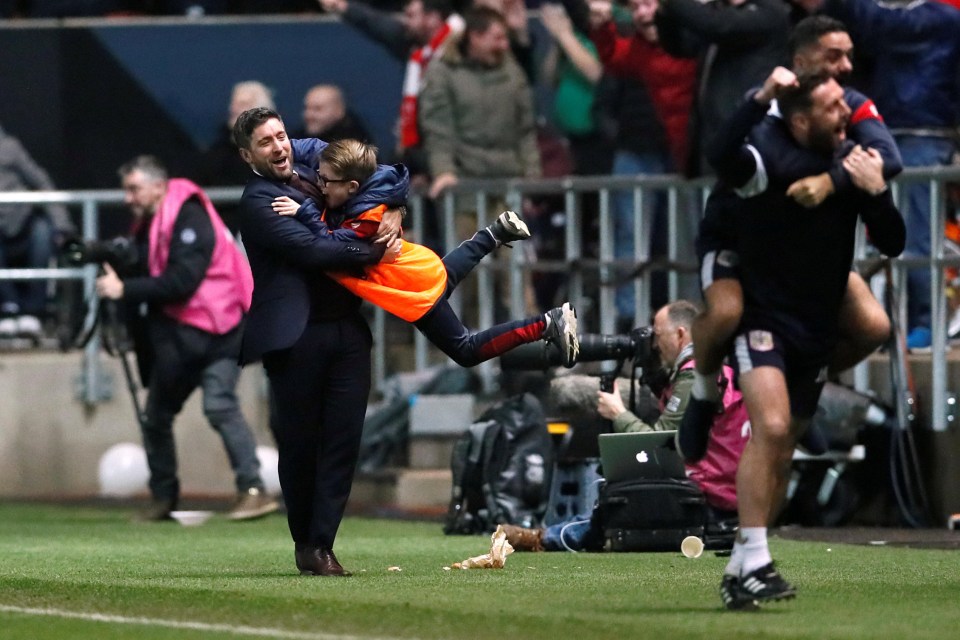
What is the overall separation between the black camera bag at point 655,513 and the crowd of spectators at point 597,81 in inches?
98.4

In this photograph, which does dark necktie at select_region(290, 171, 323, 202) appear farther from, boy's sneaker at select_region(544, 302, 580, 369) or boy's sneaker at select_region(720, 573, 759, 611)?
boy's sneaker at select_region(720, 573, 759, 611)

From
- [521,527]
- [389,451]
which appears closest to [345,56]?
[389,451]

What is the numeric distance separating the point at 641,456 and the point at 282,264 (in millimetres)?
2359

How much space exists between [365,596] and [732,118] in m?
2.14

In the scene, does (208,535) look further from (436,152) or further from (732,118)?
(732,118)

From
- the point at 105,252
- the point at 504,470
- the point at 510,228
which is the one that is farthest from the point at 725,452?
the point at 105,252

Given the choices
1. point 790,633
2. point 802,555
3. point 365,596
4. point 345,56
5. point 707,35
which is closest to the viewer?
point 790,633

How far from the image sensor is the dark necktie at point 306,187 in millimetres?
8914

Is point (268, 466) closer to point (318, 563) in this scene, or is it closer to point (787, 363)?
point (318, 563)

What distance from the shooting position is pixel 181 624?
6.96 meters

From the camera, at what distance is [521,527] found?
10.7 meters

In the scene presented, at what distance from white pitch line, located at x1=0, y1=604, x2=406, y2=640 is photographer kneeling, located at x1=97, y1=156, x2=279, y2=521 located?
5.65m

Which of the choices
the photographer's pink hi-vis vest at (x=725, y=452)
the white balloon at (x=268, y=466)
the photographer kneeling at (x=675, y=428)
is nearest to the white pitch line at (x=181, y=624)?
the photographer kneeling at (x=675, y=428)

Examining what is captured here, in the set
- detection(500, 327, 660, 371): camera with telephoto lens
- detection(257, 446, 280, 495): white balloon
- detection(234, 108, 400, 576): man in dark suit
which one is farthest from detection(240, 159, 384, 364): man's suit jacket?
detection(257, 446, 280, 495): white balloon
